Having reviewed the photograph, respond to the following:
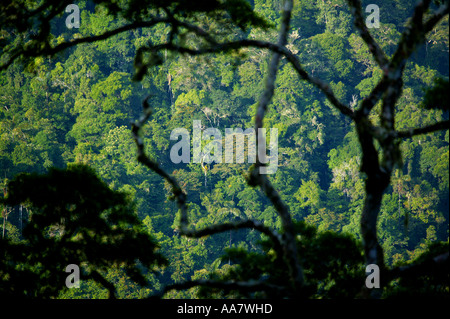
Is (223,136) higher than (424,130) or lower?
higher

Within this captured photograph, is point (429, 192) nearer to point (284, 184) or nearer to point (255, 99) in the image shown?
point (284, 184)

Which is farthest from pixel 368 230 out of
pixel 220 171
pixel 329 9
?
pixel 329 9

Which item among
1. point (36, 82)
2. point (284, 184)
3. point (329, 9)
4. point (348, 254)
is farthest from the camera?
point (329, 9)

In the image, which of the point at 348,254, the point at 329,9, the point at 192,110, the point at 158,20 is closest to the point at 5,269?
the point at 158,20

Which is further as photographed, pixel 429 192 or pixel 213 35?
pixel 429 192

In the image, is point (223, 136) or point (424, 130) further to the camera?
point (223, 136)

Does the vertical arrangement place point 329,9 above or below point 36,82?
above

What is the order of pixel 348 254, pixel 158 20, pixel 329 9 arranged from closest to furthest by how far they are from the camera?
1. pixel 158 20
2. pixel 348 254
3. pixel 329 9

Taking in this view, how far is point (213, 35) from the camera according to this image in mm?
6312

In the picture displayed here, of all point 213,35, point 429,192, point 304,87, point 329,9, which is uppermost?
point 329,9

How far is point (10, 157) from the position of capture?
33.6m

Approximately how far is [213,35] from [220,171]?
29.6 meters

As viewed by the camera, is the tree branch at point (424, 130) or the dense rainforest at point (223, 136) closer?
the tree branch at point (424, 130)

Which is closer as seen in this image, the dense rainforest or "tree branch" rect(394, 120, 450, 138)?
"tree branch" rect(394, 120, 450, 138)
